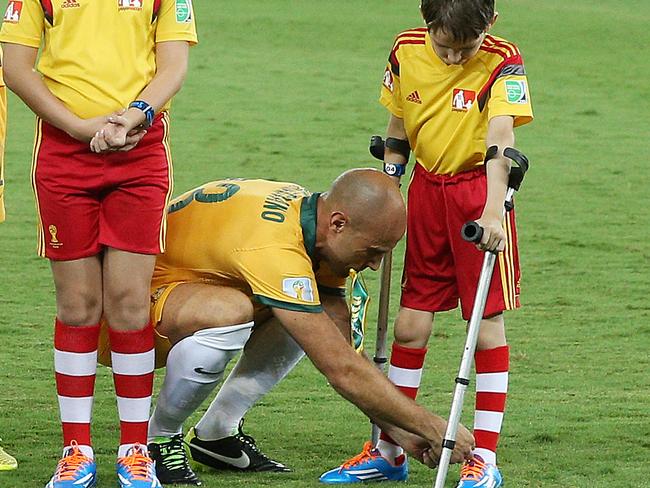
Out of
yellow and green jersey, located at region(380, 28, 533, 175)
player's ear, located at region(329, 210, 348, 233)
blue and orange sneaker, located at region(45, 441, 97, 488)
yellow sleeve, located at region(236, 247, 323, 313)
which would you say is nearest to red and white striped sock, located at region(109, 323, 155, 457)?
blue and orange sneaker, located at region(45, 441, 97, 488)

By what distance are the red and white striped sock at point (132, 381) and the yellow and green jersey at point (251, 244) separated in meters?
0.31

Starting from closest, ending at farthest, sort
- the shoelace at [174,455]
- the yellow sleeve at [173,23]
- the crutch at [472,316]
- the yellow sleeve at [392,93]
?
the crutch at [472,316] → the yellow sleeve at [173,23] → the shoelace at [174,455] → the yellow sleeve at [392,93]

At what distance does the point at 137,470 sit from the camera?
13.7 ft

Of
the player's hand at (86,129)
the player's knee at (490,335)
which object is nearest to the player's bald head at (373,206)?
the player's knee at (490,335)

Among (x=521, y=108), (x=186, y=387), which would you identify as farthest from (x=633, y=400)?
(x=186, y=387)

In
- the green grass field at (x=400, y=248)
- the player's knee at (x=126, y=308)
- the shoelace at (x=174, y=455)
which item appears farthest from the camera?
the green grass field at (x=400, y=248)

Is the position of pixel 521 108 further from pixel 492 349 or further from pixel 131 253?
pixel 131 253

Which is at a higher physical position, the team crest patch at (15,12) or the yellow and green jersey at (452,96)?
the team crest patch at (15,12)

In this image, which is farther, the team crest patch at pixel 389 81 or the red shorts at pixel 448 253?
the team crest patch at pixel 389 81

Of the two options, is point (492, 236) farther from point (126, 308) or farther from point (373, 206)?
point (126, 308)

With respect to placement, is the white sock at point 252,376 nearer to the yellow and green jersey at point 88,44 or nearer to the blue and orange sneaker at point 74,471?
the blue and orange sneaker at point 74,471

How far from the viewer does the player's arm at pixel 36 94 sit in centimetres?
408

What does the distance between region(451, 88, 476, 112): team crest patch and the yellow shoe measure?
5.80 ft

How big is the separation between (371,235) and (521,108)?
0.63 metres
